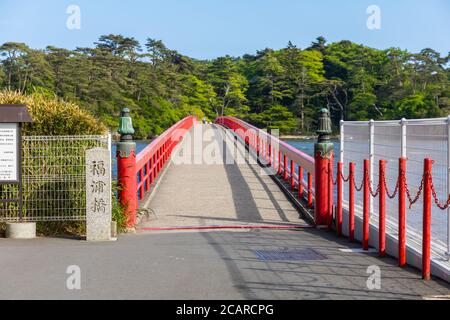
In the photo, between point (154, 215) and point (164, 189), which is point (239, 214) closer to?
point (154, 215)

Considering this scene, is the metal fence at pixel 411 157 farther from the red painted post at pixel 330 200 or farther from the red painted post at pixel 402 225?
the red painted post at pixel 330 200

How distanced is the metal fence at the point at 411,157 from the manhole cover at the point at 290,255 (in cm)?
112

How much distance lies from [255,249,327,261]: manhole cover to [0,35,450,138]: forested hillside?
2923 inches

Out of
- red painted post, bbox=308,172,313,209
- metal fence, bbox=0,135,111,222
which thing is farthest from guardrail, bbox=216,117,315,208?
metal fence, bbox=0,135,111,222

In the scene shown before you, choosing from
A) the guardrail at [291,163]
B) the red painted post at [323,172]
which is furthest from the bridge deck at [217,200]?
the red painted post at [323,172]

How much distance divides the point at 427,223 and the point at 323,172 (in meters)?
4.94

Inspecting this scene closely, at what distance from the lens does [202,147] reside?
2978 centimetres

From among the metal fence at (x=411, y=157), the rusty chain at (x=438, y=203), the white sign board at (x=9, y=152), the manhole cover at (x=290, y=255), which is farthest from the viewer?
the white sign board at (x=9, y=152)

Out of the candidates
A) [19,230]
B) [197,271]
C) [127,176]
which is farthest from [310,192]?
[197,271]

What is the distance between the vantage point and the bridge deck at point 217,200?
12836 millimetres

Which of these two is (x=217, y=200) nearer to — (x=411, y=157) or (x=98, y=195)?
(x=98, y=195)
